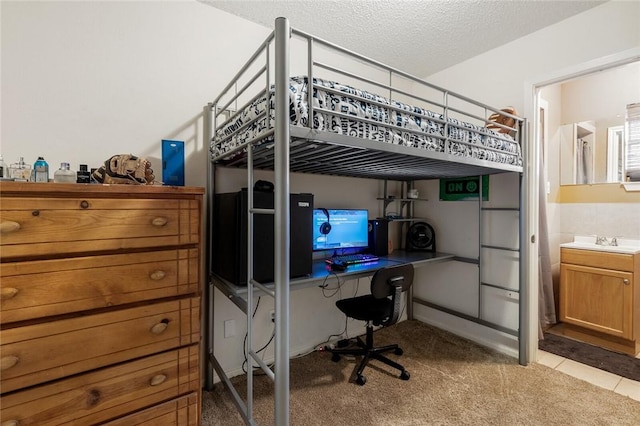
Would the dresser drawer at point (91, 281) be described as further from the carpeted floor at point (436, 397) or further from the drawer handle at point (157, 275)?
the carpeted floor at point (436, 397)

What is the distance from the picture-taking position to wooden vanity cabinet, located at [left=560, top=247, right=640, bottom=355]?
241 cm

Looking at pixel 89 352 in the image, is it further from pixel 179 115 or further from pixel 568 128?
pixel 568 128

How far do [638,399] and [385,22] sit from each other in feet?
9.96

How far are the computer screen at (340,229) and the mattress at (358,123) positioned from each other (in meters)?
0.92

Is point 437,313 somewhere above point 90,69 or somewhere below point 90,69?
below

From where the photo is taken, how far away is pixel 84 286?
1.17 metres

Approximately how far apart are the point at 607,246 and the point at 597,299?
1.73 ft

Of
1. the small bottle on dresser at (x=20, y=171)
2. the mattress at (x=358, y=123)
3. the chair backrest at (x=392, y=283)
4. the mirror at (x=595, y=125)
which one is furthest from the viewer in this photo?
the mirror at (x=595, y=125)

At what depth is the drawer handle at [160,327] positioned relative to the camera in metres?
1.30

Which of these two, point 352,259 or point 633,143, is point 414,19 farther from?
point 633,143

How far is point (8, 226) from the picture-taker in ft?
3.40

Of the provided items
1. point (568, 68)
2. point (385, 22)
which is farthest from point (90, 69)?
point (568, 68)

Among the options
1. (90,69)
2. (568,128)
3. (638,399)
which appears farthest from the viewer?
(568,128)

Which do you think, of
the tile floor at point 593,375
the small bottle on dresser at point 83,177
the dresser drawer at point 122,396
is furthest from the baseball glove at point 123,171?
the tile floor at point 593,375
